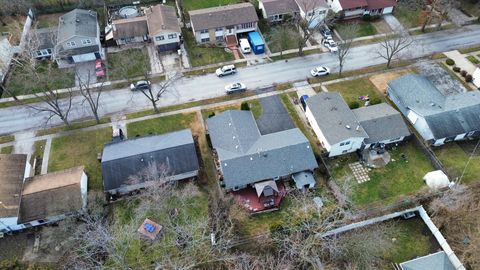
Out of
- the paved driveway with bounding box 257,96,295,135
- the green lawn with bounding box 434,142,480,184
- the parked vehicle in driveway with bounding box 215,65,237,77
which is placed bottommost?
the green lawn with bounding box 434,142,480,184

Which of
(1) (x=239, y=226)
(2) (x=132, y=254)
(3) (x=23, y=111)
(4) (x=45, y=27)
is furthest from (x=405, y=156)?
(4) (x=45, y=27)

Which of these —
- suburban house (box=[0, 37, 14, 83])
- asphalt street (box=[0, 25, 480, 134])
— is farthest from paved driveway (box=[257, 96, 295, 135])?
suburban house (box=[0, 37, 14, 83])

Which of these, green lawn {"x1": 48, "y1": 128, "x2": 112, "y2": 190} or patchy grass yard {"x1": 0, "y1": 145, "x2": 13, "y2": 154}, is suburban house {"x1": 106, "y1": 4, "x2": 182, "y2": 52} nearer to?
green lawn {"x1": 48, "y1": 128, "x2": 112, "y2": 190}

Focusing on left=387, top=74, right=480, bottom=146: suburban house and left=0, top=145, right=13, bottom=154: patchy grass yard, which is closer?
left=387, top=74, right=480, bottom=146: suburban house

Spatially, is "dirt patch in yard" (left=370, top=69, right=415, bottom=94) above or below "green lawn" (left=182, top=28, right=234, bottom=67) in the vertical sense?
below

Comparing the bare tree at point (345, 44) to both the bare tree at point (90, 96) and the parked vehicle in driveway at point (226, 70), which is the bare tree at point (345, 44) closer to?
the parked vehicle in driveway at point (226, 70)

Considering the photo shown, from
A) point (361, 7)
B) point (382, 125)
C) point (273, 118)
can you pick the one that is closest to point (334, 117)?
point (382, 125)

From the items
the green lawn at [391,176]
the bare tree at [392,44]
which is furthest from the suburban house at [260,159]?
the bare tree at [392,44]
